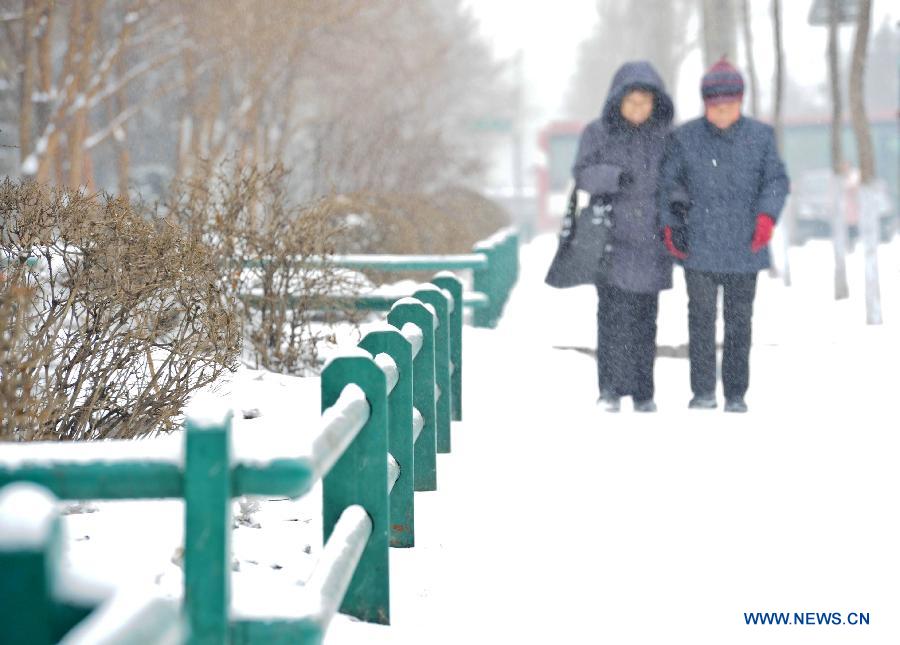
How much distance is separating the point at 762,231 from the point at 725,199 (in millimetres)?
255

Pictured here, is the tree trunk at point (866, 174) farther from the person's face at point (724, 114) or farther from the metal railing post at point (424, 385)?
the metal railing post at point (424, 385)

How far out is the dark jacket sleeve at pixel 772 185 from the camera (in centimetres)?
715

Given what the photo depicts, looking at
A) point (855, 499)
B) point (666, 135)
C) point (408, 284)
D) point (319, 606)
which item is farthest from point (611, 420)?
point (319, 606)

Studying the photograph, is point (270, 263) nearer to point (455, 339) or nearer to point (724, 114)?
point (455, 339)

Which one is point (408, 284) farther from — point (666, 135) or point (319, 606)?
point (319, 606)

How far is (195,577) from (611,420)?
5.18 m

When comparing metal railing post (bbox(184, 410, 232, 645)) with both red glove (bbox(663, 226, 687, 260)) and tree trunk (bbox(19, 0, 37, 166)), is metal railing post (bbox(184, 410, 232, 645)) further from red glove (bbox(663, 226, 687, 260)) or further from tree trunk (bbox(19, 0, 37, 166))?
tree trunk (bbox(19, 0, 37, 166))

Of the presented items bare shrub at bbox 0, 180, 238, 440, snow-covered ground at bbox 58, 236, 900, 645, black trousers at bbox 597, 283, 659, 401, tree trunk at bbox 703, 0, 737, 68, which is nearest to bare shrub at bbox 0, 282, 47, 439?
bare shrub at bbox 0, 180, 238, 440

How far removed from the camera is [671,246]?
288 inches

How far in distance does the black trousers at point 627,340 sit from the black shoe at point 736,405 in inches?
16.4

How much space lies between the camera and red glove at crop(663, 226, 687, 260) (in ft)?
23.9

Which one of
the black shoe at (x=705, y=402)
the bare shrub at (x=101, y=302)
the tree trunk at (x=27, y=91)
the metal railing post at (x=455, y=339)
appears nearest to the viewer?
the bare shrub at (x=101, y=302)

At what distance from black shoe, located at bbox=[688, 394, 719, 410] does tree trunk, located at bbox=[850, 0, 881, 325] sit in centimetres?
409

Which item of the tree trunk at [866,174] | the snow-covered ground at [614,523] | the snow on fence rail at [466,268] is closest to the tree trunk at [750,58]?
the tree trunk at [866,174]
